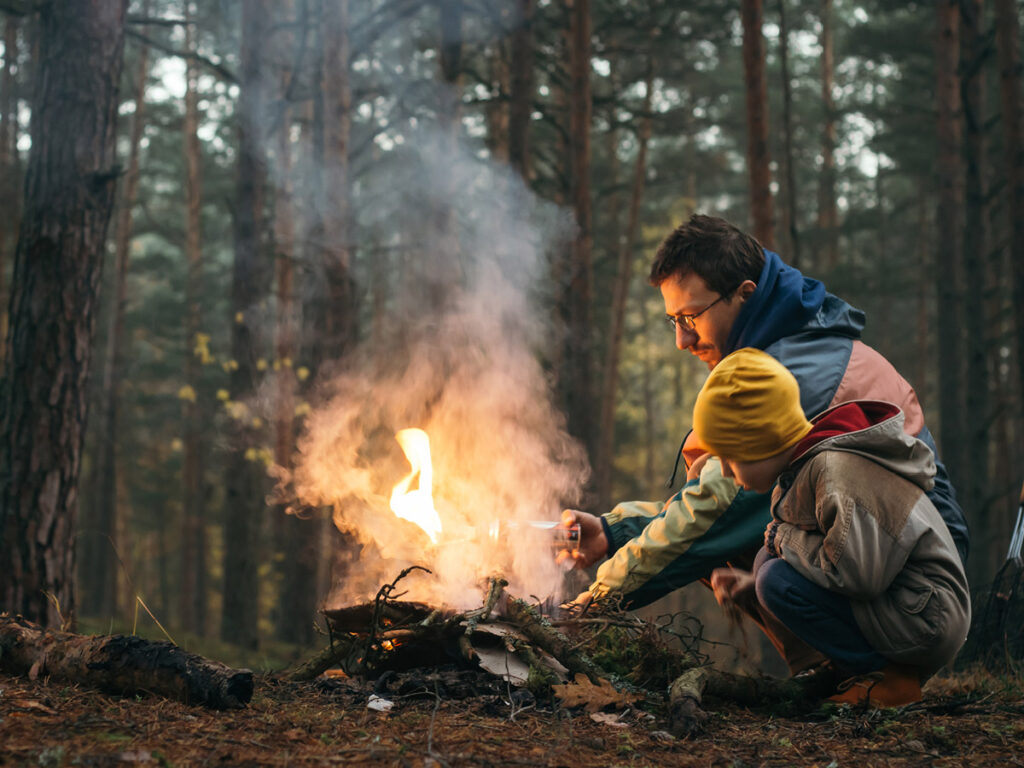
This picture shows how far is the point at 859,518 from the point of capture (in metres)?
2.94

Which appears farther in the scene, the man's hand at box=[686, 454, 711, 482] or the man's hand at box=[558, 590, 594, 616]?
the man's hand at box=[686, 454, 711, 482]

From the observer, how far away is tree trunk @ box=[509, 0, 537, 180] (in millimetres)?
11195

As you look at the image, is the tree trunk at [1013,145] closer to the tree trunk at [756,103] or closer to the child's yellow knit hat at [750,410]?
the tree trunk at [756,103]

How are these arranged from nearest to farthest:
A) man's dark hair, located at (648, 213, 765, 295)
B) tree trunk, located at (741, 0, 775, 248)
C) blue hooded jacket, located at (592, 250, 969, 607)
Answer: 1. blue hooded jacket, located at (592, 250, 969, 607)
2. man's dark hair, located at (648, 213, 765, 295)
3. tree trunk, located at (741, 0, 775, 248)

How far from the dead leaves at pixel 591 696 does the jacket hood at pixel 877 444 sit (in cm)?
113

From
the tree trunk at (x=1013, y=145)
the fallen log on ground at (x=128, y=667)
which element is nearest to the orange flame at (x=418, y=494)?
the fallen log on ground at (x=128, y=667)

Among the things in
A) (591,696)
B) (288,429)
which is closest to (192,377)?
(288,429)

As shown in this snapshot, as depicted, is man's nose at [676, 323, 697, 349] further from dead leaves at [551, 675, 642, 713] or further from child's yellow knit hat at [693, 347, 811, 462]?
dead leaves at [551, 675, 642, 713]

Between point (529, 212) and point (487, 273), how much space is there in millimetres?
1681

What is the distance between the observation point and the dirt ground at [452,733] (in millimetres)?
2357

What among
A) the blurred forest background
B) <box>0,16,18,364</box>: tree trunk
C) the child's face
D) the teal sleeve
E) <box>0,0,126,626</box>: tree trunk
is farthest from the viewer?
<box>0,16,18,364</box>: tree trunk

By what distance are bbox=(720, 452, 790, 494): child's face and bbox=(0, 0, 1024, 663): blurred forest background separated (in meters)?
2.55

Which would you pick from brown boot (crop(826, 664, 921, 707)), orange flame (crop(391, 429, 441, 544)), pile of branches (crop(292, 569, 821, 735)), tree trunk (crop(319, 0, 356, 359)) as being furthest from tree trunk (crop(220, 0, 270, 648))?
brown boot (crop(826, 664, 921, 707))

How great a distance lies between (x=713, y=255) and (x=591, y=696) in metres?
2.11
